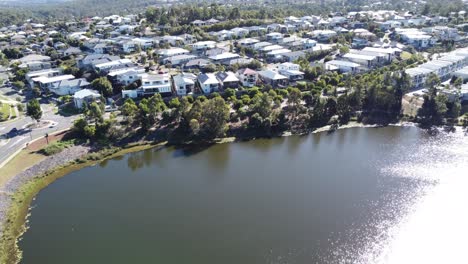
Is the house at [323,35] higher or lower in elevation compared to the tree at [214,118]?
higher

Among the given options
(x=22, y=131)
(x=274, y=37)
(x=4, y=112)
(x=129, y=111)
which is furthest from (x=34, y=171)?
(x=274, y=37)

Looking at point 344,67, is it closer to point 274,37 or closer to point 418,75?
point 418,75

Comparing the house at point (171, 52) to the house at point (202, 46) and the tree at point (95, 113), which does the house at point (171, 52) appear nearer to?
the house at point (202, 46)

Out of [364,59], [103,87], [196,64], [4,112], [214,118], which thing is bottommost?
[214,118]

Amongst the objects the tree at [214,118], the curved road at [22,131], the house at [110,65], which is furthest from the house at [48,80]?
the tree at [214,118]

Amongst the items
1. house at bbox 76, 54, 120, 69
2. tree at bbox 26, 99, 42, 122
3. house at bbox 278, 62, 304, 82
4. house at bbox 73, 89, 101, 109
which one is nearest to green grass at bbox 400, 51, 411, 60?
house at bbox 278, 62, 304, 82

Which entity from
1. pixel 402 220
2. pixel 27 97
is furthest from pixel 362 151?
pixel 27 97
